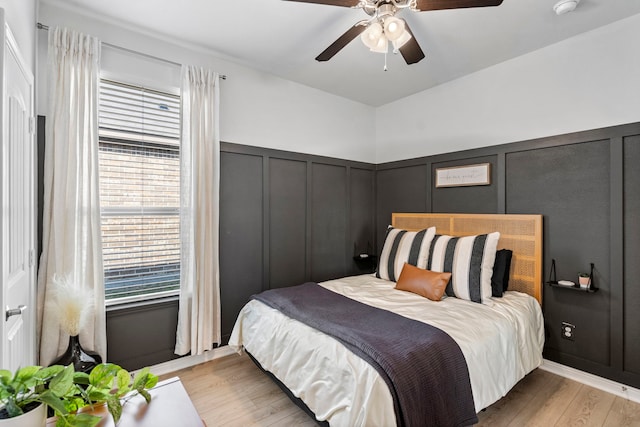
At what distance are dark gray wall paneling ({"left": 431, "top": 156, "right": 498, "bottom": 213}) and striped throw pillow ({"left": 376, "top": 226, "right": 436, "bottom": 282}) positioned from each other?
0.46 m

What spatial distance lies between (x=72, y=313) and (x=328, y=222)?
2556 mm

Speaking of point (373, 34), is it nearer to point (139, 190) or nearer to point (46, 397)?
point (46, 397)

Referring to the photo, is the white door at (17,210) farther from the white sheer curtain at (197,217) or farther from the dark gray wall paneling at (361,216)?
the dark gray wall paneling at (361,216)

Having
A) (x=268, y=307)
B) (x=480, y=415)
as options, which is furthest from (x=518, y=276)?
(x=268, y=307)

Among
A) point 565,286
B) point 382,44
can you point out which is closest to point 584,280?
point 565,286

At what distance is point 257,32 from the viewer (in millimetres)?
2533

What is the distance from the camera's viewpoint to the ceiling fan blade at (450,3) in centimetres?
159

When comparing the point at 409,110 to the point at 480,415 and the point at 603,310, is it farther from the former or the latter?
the point at 480,415

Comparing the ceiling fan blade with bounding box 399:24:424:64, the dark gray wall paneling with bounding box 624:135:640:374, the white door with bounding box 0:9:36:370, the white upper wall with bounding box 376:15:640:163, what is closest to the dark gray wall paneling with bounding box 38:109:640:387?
the dark gray wall paneling with bounding box 624:135:640:374

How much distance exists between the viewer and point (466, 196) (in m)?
3.24

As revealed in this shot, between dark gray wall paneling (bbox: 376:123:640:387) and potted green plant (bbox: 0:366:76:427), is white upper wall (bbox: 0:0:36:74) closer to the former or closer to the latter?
potted green plant (bbox: 0:366:76:427)

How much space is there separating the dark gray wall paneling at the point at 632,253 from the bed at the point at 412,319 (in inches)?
21.3

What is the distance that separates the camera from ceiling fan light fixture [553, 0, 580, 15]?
209 centimetres

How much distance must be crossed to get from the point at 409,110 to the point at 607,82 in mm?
1888
